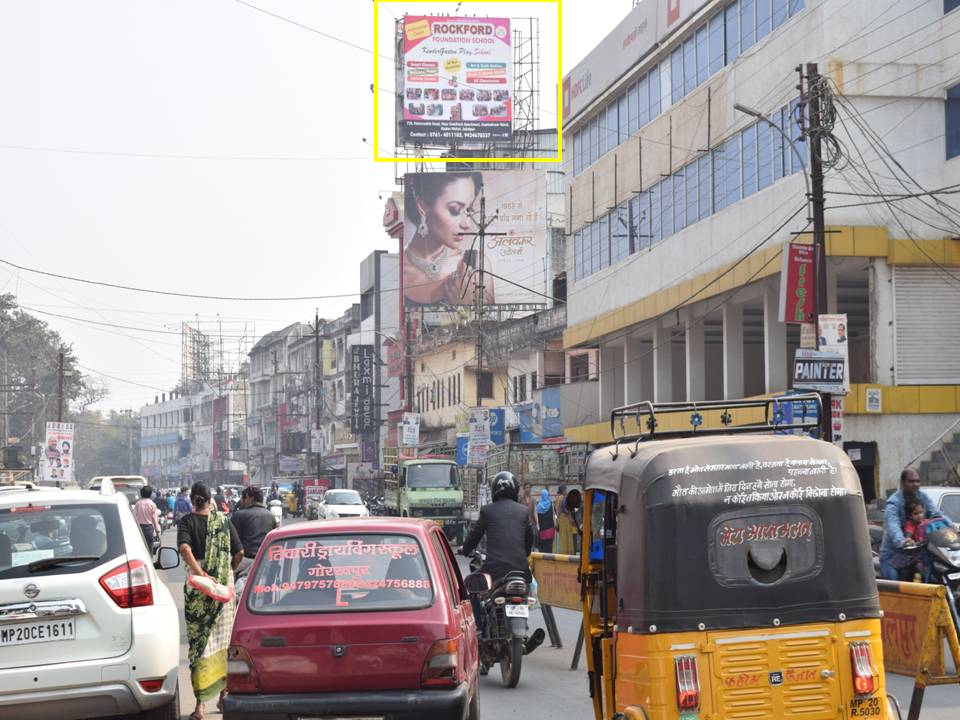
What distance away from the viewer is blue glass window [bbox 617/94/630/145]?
4581 centimetres

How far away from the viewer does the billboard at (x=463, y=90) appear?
83.1m

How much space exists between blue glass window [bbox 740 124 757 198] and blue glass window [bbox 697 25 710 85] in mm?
3472

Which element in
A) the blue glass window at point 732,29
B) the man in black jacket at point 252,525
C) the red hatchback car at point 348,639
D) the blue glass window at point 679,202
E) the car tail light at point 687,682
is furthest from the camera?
the blue glass window at point 679,202

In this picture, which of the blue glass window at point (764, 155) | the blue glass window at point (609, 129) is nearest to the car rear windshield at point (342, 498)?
the blue glass window at point (609, 129)

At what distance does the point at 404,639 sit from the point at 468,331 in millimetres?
64773

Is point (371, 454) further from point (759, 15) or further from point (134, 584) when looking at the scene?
point (134, 584)

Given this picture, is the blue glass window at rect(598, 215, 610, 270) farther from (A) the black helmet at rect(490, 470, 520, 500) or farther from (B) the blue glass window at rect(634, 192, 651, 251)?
(A) the black helmet at rect(490, 470, 520, 500)

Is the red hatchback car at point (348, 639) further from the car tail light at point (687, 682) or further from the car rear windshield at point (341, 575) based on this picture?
the car tail light at point (687, 682)

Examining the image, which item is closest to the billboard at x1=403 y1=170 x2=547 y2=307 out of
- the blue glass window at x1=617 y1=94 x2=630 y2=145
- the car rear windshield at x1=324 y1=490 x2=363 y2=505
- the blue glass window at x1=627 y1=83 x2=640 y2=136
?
the blue glass window at x1=617 y1=94 x2=630 y2=145

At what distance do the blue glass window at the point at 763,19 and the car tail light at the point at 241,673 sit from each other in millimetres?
29770

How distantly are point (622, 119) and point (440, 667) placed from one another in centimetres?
3967

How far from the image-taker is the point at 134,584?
857 centimetres

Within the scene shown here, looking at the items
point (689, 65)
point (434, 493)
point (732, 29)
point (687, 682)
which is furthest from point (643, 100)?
point (687, 682)

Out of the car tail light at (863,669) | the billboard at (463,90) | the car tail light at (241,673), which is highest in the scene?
the billboard at (463,90)
